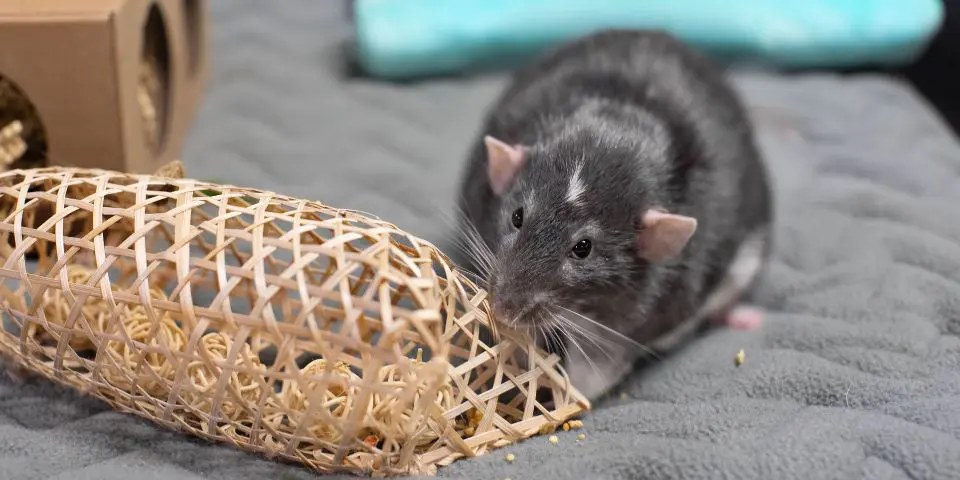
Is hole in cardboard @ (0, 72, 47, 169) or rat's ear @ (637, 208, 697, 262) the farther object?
hole in cardboard @ (0, 72, 47, 169)

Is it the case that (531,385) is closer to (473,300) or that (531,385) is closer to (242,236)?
(473,300)

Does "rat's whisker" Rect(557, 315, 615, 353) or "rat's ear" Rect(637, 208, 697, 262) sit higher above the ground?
"rat's ear" Rect(637, 208, 697, 262)

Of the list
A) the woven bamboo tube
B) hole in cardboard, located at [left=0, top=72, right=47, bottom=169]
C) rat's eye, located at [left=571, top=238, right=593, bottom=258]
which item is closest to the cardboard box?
hole in cardboard, located at [left=0, top=72, right=47, bottom=169]

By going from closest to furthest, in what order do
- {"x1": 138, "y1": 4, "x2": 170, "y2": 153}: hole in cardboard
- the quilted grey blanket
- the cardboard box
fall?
the quilted grey blanket → the cardboard box → {"x1": 138, "y1": 4, "x2": 170, "y2": 153}: hole in cardboard

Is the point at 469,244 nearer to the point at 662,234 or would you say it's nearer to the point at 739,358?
the point at 662,234

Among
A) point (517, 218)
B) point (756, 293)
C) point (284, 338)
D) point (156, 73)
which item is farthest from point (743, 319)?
point (156, 73)

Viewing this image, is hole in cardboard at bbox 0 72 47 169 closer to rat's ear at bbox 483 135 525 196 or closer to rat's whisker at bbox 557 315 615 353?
rat's ear at bbox 483 135 525 196

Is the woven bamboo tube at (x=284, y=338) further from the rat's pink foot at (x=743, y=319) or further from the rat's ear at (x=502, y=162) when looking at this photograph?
the rat's pink foot at (x=743, y=319)

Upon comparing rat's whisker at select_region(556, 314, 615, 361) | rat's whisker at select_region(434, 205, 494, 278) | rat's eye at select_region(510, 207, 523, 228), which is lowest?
rat's whisker at select_region(556, 314, 615, 361)

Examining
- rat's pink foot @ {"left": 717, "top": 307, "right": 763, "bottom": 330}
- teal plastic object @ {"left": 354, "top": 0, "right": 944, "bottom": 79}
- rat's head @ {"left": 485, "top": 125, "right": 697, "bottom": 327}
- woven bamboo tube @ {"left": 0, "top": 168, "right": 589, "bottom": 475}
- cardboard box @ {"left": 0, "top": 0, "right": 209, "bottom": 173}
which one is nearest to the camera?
woven bamboo tube @ {"left": 0, "top": 168, "right": 589, "bottom": 475}

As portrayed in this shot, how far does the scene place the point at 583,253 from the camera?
1249 mm

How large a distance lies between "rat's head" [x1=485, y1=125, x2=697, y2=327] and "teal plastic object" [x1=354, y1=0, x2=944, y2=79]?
104 cm

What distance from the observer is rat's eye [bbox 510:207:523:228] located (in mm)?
1265

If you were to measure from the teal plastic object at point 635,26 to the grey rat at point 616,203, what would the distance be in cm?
59
